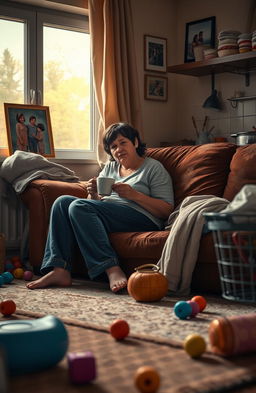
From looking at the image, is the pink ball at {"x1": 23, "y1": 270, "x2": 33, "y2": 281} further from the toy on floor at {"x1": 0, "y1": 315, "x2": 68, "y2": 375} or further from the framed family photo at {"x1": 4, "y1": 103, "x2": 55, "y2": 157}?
the toy on floor at {"x1": 0, "y1": 315, "x2": 68, "y2": 375}

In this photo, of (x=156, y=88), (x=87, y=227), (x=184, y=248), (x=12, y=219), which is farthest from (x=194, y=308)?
(x=156, y=88)

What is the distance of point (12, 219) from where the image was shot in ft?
14.6

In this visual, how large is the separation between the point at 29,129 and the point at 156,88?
1.32m

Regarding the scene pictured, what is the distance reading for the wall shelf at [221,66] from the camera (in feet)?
14.9

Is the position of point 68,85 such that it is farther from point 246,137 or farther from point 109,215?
point 109,215

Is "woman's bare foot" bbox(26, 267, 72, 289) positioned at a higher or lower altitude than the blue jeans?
lower

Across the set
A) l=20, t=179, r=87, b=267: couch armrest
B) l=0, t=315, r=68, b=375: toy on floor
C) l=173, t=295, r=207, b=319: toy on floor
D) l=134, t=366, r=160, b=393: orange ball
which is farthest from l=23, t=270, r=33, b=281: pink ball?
l=134, t=366, r=160, b=393: orange ball

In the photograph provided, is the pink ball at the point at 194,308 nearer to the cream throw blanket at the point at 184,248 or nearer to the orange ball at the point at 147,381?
the cream throw blanket at the point at 184,248

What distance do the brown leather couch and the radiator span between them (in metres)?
0.31

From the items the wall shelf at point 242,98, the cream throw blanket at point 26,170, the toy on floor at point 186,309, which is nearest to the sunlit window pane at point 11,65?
the cream throw blanket at point 26,170

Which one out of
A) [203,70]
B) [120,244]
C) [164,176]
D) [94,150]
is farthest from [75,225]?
[203,70]

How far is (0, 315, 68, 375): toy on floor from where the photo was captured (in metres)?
1.69

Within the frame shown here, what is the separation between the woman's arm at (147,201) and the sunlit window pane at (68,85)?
59.2 inches

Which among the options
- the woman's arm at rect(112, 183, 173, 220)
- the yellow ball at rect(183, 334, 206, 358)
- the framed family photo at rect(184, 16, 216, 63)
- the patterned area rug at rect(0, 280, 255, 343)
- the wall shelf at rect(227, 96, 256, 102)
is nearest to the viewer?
the yellow ball at rect(183, 334, 206, 358)
